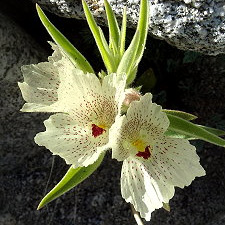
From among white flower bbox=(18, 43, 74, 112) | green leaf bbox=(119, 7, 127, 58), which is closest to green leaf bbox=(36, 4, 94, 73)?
white flower bbox=(18, 43, 74, 112)

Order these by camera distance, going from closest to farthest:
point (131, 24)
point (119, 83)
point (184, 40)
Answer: point (119, 83) → point (184, 40) → point (131, 24)

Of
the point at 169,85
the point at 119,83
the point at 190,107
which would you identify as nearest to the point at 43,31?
the point at 169,85

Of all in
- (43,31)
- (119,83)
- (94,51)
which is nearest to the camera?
(119,83)

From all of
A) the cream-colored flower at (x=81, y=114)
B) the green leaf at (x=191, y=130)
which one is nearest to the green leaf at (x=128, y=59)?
the cream-colored flower at (x=81, y=114)

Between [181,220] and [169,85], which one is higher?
[169,85]

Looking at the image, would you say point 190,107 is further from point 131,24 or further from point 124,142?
point 124,142

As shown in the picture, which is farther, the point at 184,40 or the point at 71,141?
the point at 184,40

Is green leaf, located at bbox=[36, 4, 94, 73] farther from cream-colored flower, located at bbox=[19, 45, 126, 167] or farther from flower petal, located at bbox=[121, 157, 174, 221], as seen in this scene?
flower petal, located at bbox=[121, 157, 174, 221]
